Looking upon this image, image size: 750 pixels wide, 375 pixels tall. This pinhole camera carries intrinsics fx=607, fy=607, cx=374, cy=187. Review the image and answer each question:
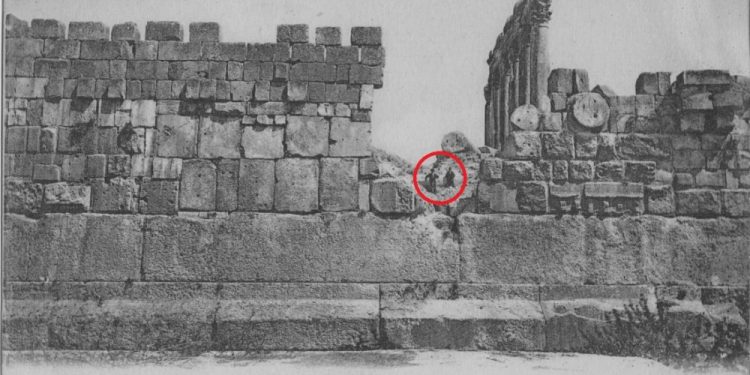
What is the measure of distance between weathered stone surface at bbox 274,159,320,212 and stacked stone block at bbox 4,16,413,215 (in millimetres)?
10

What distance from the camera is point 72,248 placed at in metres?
6.11

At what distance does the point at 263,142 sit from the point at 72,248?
2.19 meters

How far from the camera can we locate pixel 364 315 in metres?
5.86

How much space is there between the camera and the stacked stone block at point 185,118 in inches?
245

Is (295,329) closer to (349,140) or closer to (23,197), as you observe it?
(349,140)

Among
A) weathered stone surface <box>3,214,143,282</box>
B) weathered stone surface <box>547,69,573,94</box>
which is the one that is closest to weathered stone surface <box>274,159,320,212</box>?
weathered stone surface <box>3,214,143,282</box>

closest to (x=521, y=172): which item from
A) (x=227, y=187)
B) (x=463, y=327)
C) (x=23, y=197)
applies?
(x=463, y=327)

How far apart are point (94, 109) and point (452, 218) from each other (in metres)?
3.88

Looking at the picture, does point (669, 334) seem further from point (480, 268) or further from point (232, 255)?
point (232, 255)

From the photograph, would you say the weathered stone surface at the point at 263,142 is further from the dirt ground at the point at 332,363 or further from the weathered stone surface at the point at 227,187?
the dirt ground at the point at 332,363

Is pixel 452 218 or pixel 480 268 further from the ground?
pixel 452 218

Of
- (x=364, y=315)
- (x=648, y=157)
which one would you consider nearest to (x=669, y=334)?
(x=648, y=157)

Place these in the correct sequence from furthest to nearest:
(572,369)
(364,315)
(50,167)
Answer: (50,167) → (364,315) → (572,369)

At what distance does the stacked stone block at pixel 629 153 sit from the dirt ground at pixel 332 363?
1506 mm
